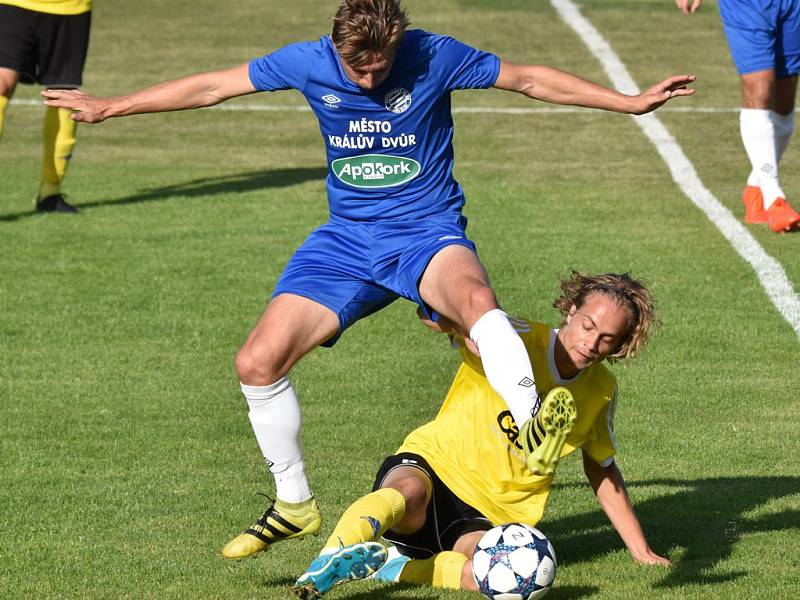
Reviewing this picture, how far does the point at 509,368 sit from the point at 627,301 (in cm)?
68

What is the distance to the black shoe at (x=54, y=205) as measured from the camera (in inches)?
467

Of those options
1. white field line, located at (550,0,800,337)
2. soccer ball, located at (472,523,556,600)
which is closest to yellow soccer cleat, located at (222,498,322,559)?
soccer ball, located at (472,523,556,600)

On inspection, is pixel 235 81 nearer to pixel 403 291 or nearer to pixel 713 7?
pixel 403 291

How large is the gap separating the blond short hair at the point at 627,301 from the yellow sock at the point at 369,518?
3.06 feet

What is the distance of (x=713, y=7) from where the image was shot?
63.3 feet

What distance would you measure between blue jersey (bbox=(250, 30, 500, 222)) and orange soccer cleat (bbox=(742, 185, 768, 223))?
5.59 metres

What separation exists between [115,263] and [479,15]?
9.53m

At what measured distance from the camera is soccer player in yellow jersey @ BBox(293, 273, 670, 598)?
5.28m

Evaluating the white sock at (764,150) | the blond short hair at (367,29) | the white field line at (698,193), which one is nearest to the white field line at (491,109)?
the white field line at (698,193)

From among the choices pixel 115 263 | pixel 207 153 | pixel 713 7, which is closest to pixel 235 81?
pixel 115 263

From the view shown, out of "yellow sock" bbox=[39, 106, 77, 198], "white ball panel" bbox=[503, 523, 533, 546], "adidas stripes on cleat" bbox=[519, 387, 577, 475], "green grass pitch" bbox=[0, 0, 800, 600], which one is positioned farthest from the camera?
"yellow sock" bbox=[39, 106, 77, 198]

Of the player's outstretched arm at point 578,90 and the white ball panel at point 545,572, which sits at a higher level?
the player's outstretched arm at point 578,90

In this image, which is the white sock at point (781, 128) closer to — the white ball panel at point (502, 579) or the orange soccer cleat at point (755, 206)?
the orange soccer cleat at point (755, 206)

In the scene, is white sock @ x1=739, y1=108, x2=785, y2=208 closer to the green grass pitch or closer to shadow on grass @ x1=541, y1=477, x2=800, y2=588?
the green grass pitch
